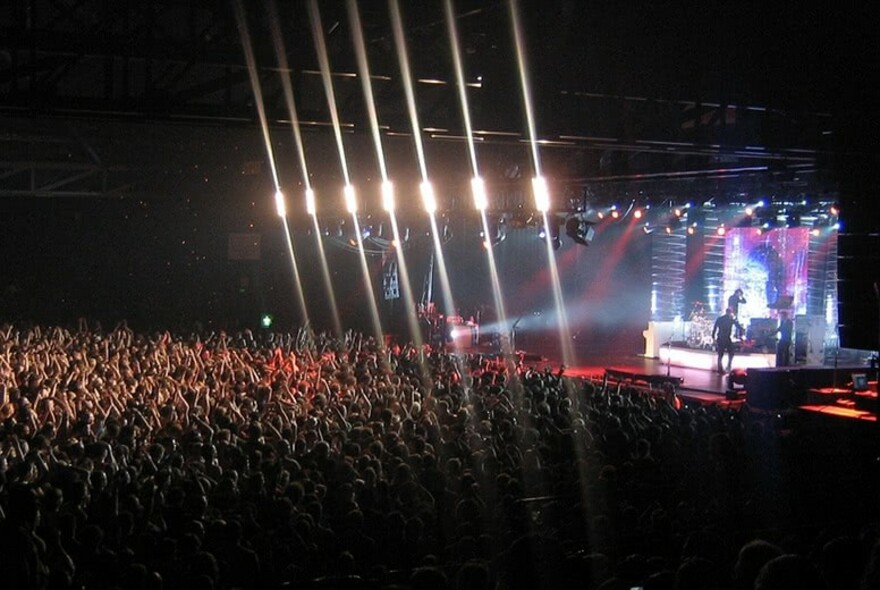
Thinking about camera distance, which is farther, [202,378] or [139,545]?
[202,378]

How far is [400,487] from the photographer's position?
6.14 metres

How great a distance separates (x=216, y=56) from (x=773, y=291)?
20664mm

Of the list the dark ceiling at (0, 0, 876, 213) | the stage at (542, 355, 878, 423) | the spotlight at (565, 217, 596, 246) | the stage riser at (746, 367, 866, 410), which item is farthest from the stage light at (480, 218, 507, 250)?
the dark ceiling at (0, 0, 876, 213)

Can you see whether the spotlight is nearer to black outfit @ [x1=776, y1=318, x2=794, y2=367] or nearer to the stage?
the stage

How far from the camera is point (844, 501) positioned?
7.98 meters

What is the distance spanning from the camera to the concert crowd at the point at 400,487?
452 centimetres

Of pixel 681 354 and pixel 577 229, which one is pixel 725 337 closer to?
pixel 681 354

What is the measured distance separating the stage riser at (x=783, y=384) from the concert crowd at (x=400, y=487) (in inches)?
103

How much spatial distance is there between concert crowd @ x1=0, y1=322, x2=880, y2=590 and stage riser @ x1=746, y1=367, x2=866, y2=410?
262 cm

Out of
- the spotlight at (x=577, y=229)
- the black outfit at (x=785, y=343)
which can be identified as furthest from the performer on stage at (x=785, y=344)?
the spotlight at (x=577, y=229)

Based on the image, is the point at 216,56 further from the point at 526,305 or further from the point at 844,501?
the point at 526,305

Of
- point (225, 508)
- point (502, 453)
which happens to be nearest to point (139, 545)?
point (225, 508)

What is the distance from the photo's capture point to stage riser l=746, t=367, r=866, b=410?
45.9 ft

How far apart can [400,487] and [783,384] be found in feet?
31.9
